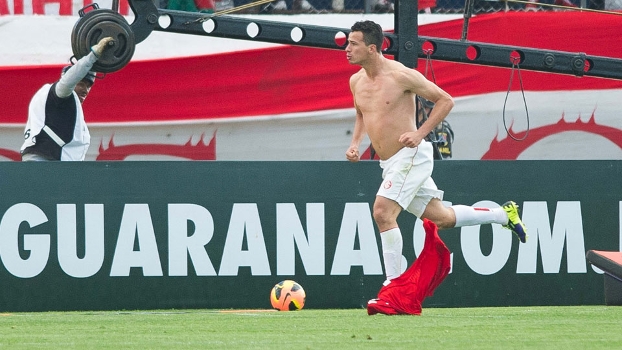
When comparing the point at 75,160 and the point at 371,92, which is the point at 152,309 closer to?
the point at 75,160

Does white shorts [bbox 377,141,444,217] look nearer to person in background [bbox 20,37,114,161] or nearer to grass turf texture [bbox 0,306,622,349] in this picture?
grass turf texture [bbox 0,306,622,349]

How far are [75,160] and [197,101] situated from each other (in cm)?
374

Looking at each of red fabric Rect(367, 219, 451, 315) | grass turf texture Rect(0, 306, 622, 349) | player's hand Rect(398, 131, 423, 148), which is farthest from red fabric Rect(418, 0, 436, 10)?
red fabric Rect(367, 219, 451, 315)

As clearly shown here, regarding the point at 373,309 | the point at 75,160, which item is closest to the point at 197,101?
the point at 75,160

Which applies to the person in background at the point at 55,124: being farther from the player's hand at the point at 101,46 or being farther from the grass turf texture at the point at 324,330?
the grass turf texture at the point at 324,330

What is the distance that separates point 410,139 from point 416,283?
100cm

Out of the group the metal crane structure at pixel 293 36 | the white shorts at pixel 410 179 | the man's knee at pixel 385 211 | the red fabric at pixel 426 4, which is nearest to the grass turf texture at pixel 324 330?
the man's knee at pixel 385 211

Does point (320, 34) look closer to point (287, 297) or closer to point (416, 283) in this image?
point (287, 297)

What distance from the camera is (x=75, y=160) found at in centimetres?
957

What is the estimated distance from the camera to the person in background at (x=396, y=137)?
7.98m

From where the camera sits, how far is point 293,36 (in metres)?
10.4

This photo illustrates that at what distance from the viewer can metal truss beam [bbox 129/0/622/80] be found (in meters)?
10.2

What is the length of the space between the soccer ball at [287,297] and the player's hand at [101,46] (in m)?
2.52

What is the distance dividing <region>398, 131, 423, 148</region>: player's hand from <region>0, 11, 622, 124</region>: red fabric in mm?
5432
